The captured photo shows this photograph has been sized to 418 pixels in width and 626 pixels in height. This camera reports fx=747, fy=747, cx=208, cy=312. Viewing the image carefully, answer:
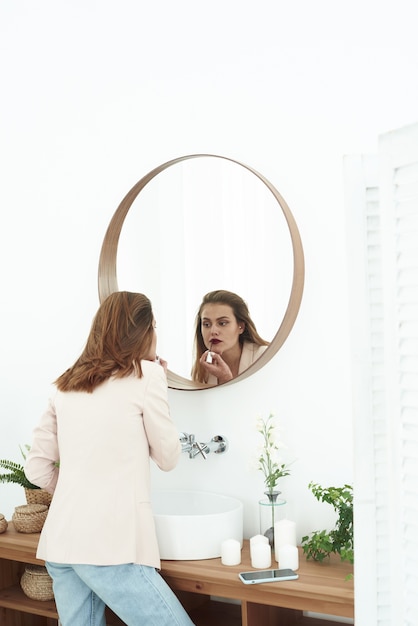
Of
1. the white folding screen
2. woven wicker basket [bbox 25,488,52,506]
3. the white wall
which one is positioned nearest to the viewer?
the white folding screen

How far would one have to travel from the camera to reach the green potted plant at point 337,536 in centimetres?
201

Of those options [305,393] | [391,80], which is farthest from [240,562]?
[391,80]

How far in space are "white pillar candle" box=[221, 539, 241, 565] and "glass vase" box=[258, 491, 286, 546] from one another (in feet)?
0.61

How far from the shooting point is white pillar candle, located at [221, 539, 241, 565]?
2070 mm

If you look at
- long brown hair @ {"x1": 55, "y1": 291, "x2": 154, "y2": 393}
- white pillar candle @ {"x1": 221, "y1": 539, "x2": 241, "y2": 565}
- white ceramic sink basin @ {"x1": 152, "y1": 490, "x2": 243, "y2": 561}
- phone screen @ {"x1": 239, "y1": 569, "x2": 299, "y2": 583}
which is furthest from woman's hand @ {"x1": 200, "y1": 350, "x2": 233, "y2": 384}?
phone screen @ {"x1": 239, "y1": 569, "x2": 299, "y2": 583}

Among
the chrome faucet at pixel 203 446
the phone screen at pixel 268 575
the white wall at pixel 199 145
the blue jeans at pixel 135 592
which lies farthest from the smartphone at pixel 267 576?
the chrome faucet at pixel 203 446

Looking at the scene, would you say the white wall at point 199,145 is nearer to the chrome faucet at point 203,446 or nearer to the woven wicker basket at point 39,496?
the chrome faucet at point 203,446

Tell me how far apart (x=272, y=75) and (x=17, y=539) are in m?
1.68

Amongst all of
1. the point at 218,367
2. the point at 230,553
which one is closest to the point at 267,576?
the point at 230,553

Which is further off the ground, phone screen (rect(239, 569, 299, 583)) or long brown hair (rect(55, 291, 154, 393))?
long brown hair (rect(55, 291, 154, 393))

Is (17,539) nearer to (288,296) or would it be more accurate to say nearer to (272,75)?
(288,296)

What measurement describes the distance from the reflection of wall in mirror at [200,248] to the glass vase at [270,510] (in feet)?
1.61

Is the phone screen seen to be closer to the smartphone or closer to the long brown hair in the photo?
the smartphone

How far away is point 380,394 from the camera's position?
121 centimetres
